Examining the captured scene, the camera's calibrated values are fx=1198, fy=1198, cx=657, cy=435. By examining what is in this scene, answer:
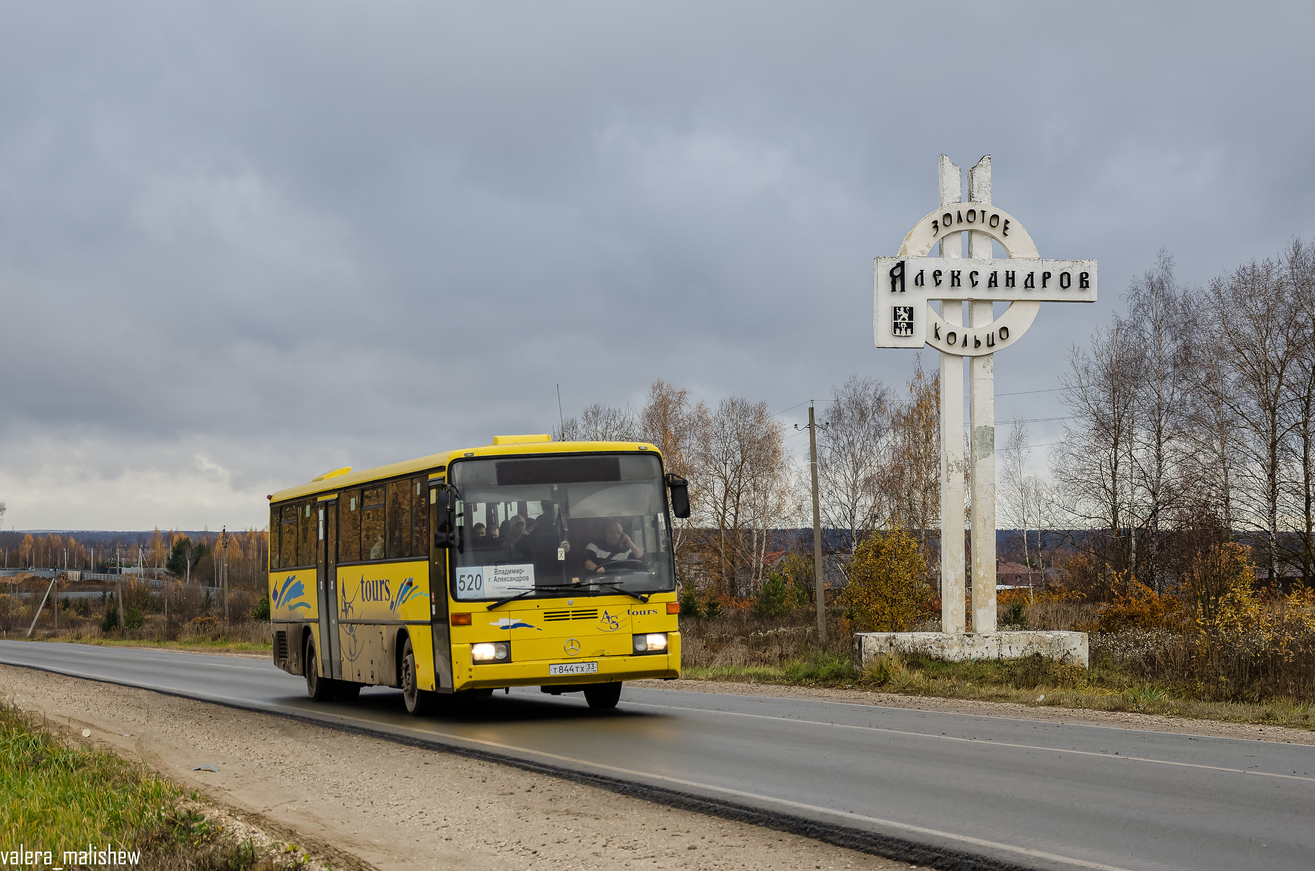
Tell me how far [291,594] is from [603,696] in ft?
24.3

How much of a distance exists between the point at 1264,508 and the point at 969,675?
29.0 meters

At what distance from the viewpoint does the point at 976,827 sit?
758 cm

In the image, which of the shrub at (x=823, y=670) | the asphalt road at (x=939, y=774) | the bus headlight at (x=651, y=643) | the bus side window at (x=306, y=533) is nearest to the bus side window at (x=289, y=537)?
the bus side window at (x=306, y=533)

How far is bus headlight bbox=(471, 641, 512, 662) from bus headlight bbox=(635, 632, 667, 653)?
1.52 meters

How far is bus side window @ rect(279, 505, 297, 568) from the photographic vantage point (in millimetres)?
20520

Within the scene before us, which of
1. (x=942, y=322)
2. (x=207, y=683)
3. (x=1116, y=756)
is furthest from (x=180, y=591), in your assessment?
(x=1116, y=756)

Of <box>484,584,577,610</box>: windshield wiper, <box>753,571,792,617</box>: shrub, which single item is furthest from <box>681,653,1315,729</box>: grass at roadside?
<box>753,571,792,617</box>: shrub

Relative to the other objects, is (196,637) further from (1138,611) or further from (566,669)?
(566,669)

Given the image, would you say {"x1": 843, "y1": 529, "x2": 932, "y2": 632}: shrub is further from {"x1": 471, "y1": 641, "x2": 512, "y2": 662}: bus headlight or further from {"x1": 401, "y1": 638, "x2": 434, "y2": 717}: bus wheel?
{"x1": 471, "y1": 641, "x2": 512, "y2": 662}: bus headlight

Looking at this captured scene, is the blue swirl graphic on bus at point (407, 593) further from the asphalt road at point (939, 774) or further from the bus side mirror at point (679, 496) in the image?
the bus side mirror at point (679, 496)

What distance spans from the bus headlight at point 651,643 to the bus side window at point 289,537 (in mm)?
8694

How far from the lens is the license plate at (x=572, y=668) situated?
13.8m

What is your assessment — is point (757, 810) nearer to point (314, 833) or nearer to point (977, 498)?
point (314, 833)

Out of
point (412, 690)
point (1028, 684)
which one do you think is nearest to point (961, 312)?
point (1028, 684)
